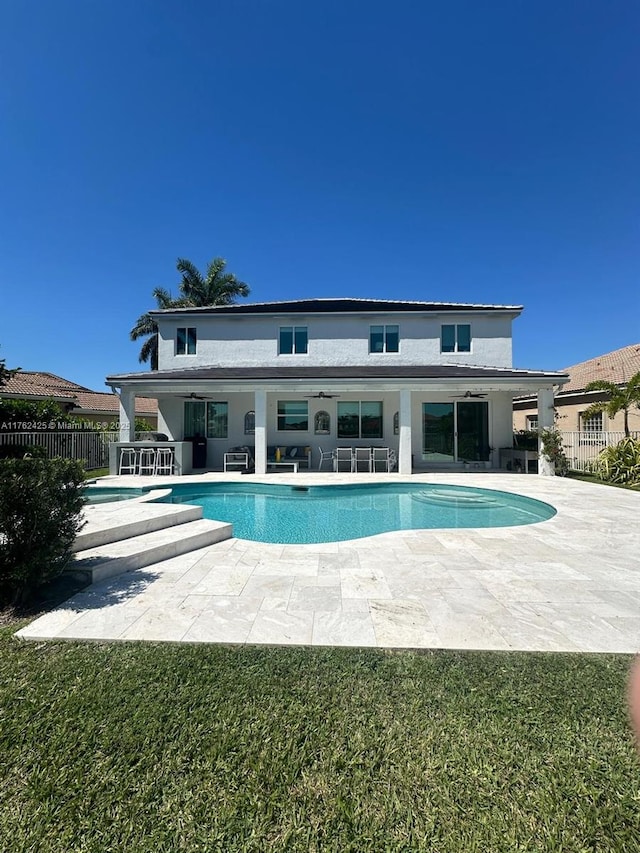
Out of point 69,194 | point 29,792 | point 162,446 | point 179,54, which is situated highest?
point 179,54

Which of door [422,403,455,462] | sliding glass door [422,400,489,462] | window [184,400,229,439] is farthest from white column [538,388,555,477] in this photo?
window [184,400,229,439]

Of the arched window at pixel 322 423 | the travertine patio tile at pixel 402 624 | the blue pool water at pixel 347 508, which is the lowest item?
the blue pool water at pixel 347 508

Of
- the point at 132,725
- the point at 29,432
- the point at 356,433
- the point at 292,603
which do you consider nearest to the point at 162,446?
the point at 29,432

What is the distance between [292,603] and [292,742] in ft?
5.12

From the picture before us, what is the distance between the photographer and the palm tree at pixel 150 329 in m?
26.7

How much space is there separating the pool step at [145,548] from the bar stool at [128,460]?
321 inches

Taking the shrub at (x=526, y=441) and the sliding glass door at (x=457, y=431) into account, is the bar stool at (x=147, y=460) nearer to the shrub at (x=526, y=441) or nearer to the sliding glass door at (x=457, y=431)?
the sliding glass door at (x=457, y=431)

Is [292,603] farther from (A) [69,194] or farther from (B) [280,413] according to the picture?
(A) [69,194]

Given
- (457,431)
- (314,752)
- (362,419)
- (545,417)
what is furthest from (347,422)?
(314,752)

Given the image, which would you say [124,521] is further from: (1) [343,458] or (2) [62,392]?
(2) [62,392]

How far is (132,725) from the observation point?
2027mm

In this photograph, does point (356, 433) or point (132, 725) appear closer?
point (132, 725)

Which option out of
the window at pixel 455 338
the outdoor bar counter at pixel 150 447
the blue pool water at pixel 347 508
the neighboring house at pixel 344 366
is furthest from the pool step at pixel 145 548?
the window at pixel 455 338

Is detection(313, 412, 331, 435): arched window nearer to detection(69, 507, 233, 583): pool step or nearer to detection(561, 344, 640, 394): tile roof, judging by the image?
detection(69, 507, 233, 583): pool step
